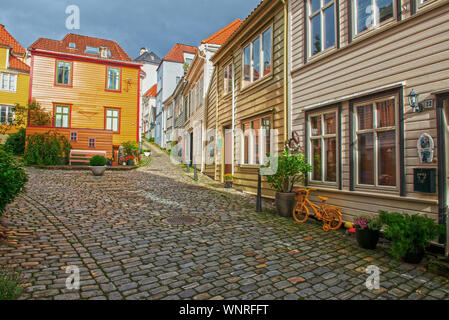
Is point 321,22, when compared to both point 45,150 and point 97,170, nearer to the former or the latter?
point 97,170

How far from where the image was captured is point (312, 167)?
7.32 m

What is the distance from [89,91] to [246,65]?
14.6m

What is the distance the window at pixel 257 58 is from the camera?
9645 millimetres

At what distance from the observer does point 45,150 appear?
16047 mm

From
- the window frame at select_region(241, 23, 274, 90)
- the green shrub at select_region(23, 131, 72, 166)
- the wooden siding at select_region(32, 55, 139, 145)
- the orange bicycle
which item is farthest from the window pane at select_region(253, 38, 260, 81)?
the wooden siding at select_region(32, 55, 139, 145)

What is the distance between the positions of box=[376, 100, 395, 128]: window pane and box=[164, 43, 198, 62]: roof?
31391 millimetres

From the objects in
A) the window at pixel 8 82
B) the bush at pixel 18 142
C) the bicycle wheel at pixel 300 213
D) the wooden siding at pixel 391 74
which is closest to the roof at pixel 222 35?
the wooden siding at pixel 391 74

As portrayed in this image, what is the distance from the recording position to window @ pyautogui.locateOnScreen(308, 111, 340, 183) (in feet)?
22.1

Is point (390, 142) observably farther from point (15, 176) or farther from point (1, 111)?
point (1, 111)

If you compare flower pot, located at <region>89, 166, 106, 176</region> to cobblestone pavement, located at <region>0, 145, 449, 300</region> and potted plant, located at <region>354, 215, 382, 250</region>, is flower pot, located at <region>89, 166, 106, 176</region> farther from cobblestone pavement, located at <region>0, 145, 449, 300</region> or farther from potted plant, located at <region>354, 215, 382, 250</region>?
potted plant, located at <region>354, 215, 382, 250</region>

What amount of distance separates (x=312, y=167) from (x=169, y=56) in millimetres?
30765

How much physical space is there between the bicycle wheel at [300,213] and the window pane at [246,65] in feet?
18.9

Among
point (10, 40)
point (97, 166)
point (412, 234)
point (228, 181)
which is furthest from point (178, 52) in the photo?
point (412, 234)
